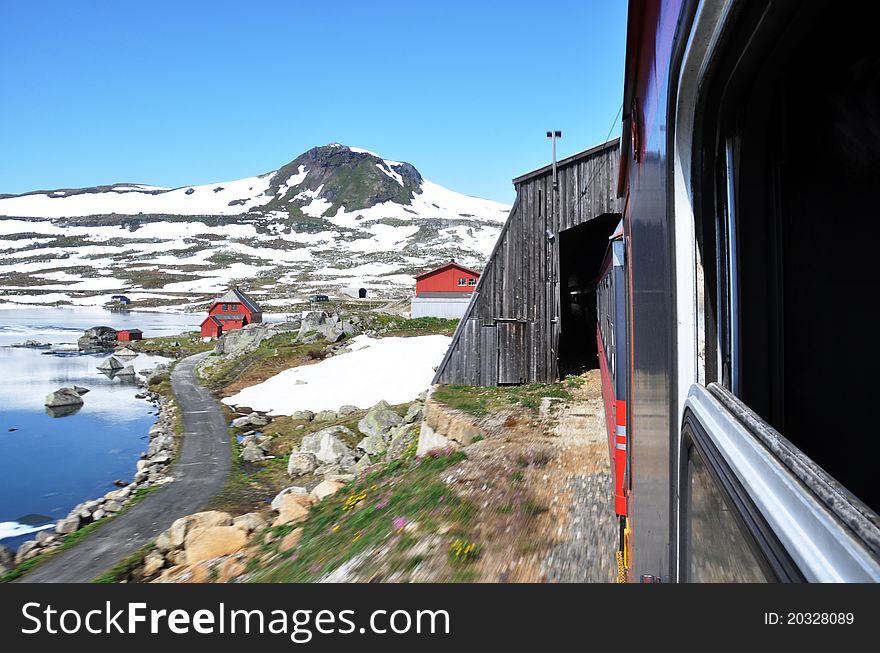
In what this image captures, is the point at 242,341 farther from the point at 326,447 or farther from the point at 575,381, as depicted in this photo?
the point at 575,381

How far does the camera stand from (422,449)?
39.8 ft

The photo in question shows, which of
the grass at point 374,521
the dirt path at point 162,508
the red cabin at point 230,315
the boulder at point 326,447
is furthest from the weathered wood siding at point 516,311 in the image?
the red cabin at point 230,315

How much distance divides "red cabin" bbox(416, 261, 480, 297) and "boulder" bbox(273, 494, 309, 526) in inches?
1397

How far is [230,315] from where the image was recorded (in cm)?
6128

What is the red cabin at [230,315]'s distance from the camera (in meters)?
59.9

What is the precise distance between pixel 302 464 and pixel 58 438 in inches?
620

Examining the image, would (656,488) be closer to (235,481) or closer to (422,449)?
(422,449)

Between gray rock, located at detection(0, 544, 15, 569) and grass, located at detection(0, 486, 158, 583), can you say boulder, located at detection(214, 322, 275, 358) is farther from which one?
gray rock, located at detection(0, 544, 15, 569)

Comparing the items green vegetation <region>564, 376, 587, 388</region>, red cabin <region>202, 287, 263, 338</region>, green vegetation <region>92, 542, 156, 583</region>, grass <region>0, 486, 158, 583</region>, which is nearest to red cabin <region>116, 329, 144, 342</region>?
red cabin <region>202, 287, 263, 338</region>

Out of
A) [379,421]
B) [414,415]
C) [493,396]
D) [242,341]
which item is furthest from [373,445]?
[242,341]

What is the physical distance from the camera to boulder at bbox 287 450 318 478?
17.5m

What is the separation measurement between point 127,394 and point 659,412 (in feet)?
131

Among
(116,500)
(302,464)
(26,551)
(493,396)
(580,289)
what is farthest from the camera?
(580,289)

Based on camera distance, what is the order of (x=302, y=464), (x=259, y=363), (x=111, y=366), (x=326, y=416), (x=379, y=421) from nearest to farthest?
(x=302, y=464), (x=379, y=421), (x=326, y=416), (x=259, y=363), (x=111, y=366)
